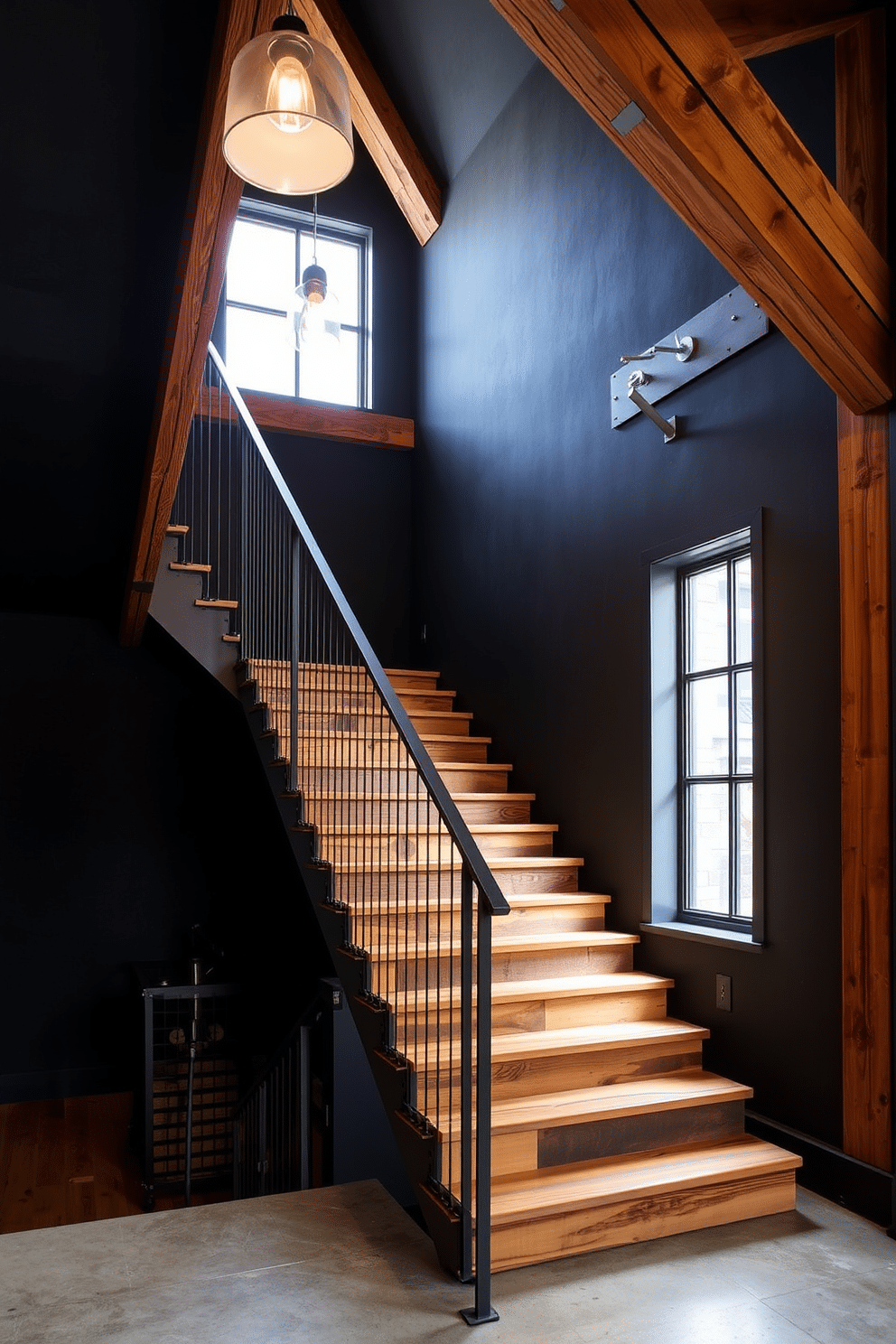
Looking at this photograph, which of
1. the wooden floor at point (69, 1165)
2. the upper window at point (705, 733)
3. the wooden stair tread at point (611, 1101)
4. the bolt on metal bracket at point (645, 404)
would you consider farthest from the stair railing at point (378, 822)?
the wooden floor at point (69, 1165)

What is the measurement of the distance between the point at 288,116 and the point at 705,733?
2.57m

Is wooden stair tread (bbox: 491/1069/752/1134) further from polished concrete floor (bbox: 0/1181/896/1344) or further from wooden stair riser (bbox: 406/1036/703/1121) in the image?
polished concrete floor (bbox: 0/1181/896/1344)

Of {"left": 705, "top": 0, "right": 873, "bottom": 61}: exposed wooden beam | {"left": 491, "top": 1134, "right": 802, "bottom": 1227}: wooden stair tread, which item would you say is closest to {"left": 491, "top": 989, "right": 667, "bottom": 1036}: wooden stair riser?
{"left": 491, "top": 1134, "right": 802, "bottom": 1227}: wooden stair tread

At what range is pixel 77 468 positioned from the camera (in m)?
4.70

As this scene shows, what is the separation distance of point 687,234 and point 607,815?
229cm

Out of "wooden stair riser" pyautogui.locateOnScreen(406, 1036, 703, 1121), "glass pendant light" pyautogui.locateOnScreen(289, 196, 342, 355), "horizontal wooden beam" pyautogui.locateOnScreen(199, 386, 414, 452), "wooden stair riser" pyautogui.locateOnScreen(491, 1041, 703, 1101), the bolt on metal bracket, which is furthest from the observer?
"horizontal wooden beam" pyautogui.locateOnScreen(199, 386, 414, 452)

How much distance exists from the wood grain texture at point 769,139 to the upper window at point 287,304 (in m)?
4.26

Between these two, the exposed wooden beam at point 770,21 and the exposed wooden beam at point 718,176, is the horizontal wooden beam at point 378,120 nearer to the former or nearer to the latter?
the exposed wooden beam at point 770,21

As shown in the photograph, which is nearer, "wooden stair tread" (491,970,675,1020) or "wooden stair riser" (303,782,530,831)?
"wooden stair tread" (491,970,675,1020)

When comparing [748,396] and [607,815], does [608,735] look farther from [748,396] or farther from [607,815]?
[748,396]

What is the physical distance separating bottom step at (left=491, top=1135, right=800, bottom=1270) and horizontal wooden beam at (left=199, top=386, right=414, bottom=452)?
15.6ft

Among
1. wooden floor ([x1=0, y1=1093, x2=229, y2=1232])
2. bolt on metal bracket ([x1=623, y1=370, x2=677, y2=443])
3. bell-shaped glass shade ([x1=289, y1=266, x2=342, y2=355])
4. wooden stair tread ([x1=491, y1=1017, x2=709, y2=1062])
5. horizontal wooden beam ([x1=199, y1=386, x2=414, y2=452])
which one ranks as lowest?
wooden floor ([x1=0, y1=1093, x2=229, y2=1232])

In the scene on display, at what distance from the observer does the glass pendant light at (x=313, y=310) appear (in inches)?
206

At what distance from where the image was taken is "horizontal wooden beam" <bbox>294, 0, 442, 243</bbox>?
258 inches
